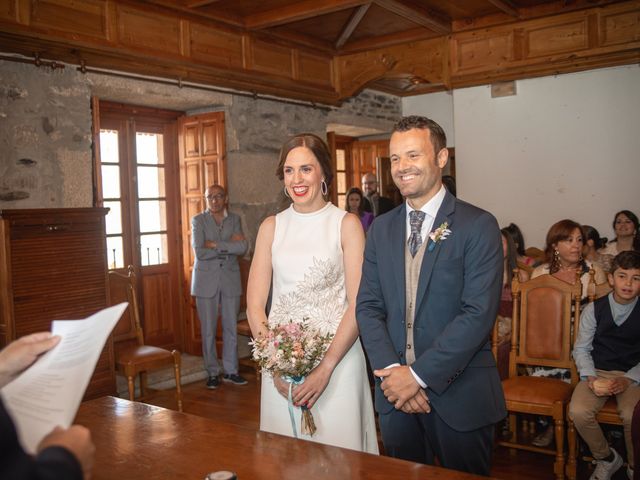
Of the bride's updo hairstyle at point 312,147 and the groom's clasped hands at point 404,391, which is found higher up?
the bride's updo hairstyle at point 312,147

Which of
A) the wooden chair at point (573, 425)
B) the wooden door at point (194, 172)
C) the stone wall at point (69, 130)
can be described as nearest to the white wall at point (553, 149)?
the stone wall at point (69, 130)

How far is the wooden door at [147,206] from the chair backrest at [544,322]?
3.53 m

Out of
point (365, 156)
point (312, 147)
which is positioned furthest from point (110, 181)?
point (365, 156)

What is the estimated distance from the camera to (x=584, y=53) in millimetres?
6254

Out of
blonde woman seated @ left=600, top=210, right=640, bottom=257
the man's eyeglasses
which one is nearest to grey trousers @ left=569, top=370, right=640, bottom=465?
blonde woman seated @ left=600, top=210, right=640, bottom=257

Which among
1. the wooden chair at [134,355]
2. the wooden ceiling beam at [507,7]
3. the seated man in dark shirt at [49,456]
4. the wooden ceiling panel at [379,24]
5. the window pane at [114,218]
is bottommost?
the wooden chair at [134,355]

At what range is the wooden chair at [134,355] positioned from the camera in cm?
469

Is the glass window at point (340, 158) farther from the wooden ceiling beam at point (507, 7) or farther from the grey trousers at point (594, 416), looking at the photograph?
the grey trousers at point (594, 416)

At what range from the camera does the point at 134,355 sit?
15.8 ft

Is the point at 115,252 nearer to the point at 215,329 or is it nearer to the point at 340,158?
the point at 215,329

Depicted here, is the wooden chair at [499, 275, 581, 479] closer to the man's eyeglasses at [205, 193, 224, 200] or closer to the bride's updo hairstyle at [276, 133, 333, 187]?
the bride's updo hairstyle at [276, 133, 333, 187]

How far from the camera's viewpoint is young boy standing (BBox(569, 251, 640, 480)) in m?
3.29

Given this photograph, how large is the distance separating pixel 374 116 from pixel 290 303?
6.52 metres

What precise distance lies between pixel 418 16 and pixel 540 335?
3.66 m
